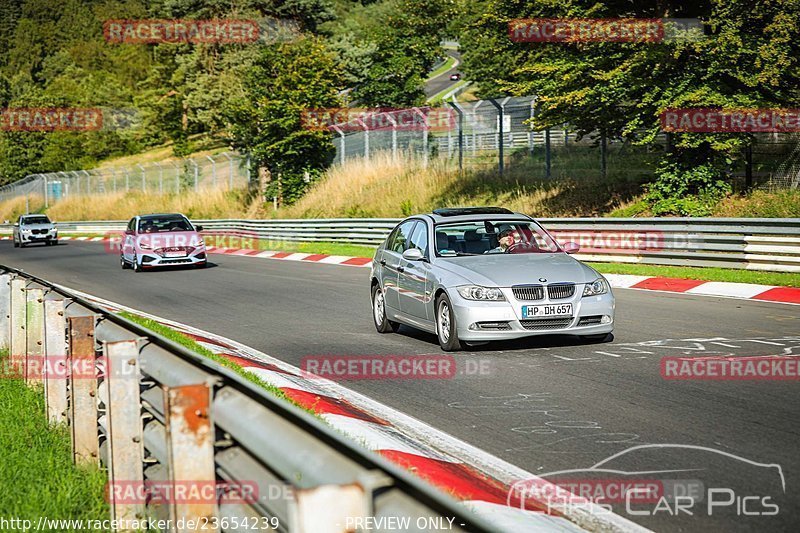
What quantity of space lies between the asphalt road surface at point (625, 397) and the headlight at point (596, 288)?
60cm

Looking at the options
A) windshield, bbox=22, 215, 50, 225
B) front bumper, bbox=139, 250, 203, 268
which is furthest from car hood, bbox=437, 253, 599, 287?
windshield, bbox=22, 215, 50, 225

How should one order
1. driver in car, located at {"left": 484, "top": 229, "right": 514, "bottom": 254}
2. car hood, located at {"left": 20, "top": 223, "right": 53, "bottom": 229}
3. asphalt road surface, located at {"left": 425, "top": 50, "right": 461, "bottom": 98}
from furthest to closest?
asphalt road surface, located at {"left": 425, "top": 50, "right": 461, "bottom": 98} < car hood, located at {"left": 20, "top": 223, "right": 53, "bottom": 229} < driver in car, located at {"left": 484, "top": 229, "right": 514, "bottom": 254}

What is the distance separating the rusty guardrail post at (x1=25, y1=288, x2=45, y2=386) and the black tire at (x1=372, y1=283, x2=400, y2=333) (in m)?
5.13

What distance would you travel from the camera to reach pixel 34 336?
835 cm

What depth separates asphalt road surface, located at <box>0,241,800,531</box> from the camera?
5500 mm

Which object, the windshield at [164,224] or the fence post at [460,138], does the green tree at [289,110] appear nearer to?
the fence post at [460,138]

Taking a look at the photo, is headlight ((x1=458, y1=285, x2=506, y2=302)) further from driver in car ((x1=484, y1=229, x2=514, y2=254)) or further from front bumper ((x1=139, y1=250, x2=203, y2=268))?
front bumper ((x1=139, y1=250, x2=203, y2=268))

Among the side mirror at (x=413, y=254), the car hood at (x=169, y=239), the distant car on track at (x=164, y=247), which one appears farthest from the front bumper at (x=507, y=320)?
the car hood at (x=169, y=239)

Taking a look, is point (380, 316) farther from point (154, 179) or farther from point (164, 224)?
point (154, 179)

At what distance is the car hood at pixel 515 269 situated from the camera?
10.6 m

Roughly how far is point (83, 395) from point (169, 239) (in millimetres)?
22073

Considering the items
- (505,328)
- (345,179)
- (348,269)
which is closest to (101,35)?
(345,179)

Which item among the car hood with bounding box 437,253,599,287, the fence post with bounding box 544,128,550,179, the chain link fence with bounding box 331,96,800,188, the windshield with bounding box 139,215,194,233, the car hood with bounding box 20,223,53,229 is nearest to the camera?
the car hood with bounding box 437,253,599,287

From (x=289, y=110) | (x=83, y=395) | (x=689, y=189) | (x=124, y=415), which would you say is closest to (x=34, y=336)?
(x=83, y=395)
